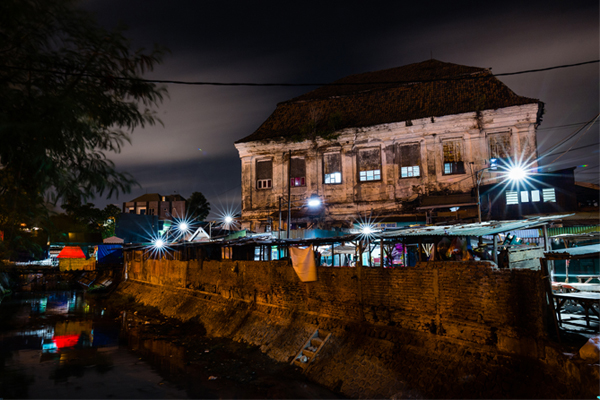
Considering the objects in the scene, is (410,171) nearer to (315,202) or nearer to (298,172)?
(315,202)

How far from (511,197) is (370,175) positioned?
919 cm

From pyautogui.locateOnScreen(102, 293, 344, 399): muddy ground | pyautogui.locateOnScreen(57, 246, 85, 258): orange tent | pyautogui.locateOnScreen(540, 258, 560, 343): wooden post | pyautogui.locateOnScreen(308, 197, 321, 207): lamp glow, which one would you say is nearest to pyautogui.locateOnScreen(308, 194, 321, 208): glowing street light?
pyautogui.locateOnScreen(308, 197, 321, 207): lamp glow

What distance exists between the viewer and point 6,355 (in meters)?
14.3

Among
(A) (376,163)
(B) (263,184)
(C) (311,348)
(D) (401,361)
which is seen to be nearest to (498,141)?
(A) (376,163)

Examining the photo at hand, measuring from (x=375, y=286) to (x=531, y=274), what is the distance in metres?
4.46

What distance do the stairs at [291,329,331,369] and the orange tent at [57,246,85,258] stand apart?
47.5 metres

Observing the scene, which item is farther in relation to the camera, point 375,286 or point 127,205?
point 127,205

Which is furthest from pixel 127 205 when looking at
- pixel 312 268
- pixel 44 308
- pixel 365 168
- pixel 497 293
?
pixel 497 293

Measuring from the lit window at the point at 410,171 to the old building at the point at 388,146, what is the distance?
70 mm

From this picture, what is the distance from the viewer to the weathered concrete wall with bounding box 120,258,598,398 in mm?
7395

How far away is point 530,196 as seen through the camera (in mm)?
22453

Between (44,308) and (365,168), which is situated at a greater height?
(365,168)

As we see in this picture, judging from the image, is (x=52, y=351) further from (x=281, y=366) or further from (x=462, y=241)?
(x=462, y=241)

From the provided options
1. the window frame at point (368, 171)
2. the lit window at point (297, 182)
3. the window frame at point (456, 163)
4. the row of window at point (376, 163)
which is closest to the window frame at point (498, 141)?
the row of window at point (376, 163)
